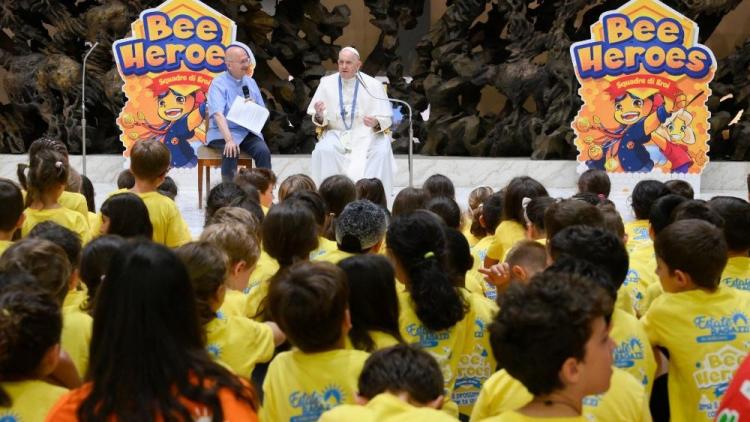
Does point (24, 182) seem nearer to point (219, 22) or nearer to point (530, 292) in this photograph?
point (530, 292)

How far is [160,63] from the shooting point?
10.5 meters

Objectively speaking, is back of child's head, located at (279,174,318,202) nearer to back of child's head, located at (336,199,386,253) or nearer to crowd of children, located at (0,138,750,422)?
crowd of children, located at (0,138,750,422)

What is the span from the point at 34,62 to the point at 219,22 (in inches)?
104

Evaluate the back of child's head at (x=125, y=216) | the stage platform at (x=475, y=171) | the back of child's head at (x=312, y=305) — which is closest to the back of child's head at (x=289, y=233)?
the back of child's head at (x=125, y=216)

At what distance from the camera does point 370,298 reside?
2770 mm

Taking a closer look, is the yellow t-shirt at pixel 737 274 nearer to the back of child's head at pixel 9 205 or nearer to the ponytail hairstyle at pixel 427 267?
the ponytail hairstyle at pixel 427 267

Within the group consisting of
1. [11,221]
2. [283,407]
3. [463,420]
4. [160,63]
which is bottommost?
[463,420]

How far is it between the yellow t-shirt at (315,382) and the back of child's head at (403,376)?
0.87 ft

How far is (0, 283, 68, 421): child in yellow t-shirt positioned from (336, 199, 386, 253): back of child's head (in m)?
1.56

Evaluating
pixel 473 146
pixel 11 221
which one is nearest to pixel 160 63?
pixel 473 146

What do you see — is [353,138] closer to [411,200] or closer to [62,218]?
[411,200]

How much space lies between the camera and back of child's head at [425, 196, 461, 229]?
4.63 meters

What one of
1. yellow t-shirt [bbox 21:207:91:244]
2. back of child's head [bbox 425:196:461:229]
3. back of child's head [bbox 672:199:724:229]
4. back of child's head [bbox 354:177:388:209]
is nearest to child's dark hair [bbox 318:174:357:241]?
back of child's head [bbox 354:177:388:209]

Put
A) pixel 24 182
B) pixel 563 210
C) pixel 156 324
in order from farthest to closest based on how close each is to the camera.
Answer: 1. pixel 24 182
2. pixel 563 210
3. pixel 156 324
